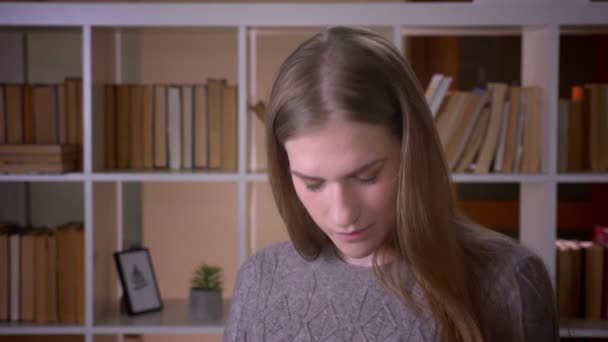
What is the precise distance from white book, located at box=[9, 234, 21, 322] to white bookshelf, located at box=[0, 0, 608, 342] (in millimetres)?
62

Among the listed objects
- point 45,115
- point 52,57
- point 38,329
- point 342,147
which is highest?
point 52,57

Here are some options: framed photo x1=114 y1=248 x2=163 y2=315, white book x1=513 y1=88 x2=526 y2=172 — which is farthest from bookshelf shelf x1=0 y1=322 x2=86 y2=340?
white book x1=513 y1=88 x2=526 y2=172

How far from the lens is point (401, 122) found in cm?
100

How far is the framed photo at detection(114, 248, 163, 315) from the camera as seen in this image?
2.33 meters

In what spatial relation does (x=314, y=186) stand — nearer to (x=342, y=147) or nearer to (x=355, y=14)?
(x=342, y=147)

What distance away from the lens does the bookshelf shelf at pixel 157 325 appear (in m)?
2.20

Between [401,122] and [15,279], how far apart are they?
1715 mm

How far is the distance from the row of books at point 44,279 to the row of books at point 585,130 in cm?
157

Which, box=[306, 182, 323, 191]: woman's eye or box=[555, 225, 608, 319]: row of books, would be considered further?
box=[555, 225, 608, 319]: row of books

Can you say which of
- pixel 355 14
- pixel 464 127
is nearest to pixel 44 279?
pixel 355 14

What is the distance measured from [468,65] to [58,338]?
239 cm

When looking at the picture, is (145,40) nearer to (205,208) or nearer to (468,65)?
(205,208)

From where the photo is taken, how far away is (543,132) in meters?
2.17

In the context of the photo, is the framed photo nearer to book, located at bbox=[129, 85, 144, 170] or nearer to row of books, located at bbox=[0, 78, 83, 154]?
book, located at bbox=[129, 85, 144, 170]
